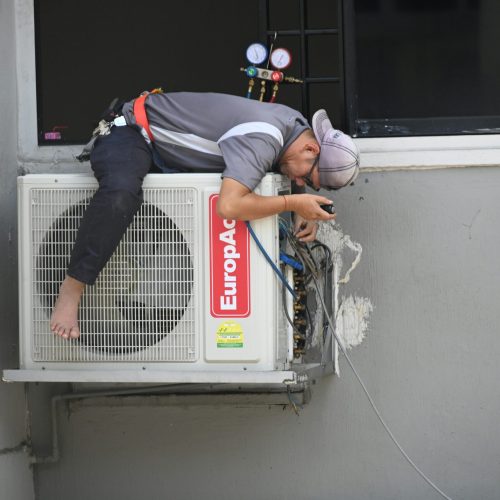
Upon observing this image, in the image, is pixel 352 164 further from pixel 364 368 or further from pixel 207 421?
pixel 207 421

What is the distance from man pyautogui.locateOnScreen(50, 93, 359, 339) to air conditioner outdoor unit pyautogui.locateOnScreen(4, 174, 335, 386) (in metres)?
0.09

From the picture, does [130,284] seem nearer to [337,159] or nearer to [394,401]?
[337,159]

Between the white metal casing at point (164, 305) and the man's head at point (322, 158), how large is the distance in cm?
8

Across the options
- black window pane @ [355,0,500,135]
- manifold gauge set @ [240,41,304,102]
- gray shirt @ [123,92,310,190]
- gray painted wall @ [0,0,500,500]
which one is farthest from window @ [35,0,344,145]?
gray shirt @ [123,92,310,190]

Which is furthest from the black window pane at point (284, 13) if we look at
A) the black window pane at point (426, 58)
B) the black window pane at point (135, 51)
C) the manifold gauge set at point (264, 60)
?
the manifold gauge set at point (264, 60)

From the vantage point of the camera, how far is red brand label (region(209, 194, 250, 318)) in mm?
3764

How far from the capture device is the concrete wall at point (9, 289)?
4312 mm

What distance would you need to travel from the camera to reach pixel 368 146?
14.7ft

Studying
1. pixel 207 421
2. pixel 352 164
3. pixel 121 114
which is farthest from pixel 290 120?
pixel 207 421

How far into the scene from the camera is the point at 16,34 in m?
4.58

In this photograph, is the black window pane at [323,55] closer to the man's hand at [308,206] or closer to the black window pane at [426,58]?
the black window pane at [426,58]

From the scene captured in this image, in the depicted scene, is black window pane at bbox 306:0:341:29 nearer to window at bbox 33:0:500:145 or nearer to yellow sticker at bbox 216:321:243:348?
window at bbox 33:0:500:145

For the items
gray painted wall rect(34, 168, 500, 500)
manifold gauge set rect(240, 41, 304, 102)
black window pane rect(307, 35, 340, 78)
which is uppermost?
black window pane rect(307, 35, 340, 78)

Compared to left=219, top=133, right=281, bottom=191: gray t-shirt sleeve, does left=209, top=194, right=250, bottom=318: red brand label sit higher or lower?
lower
